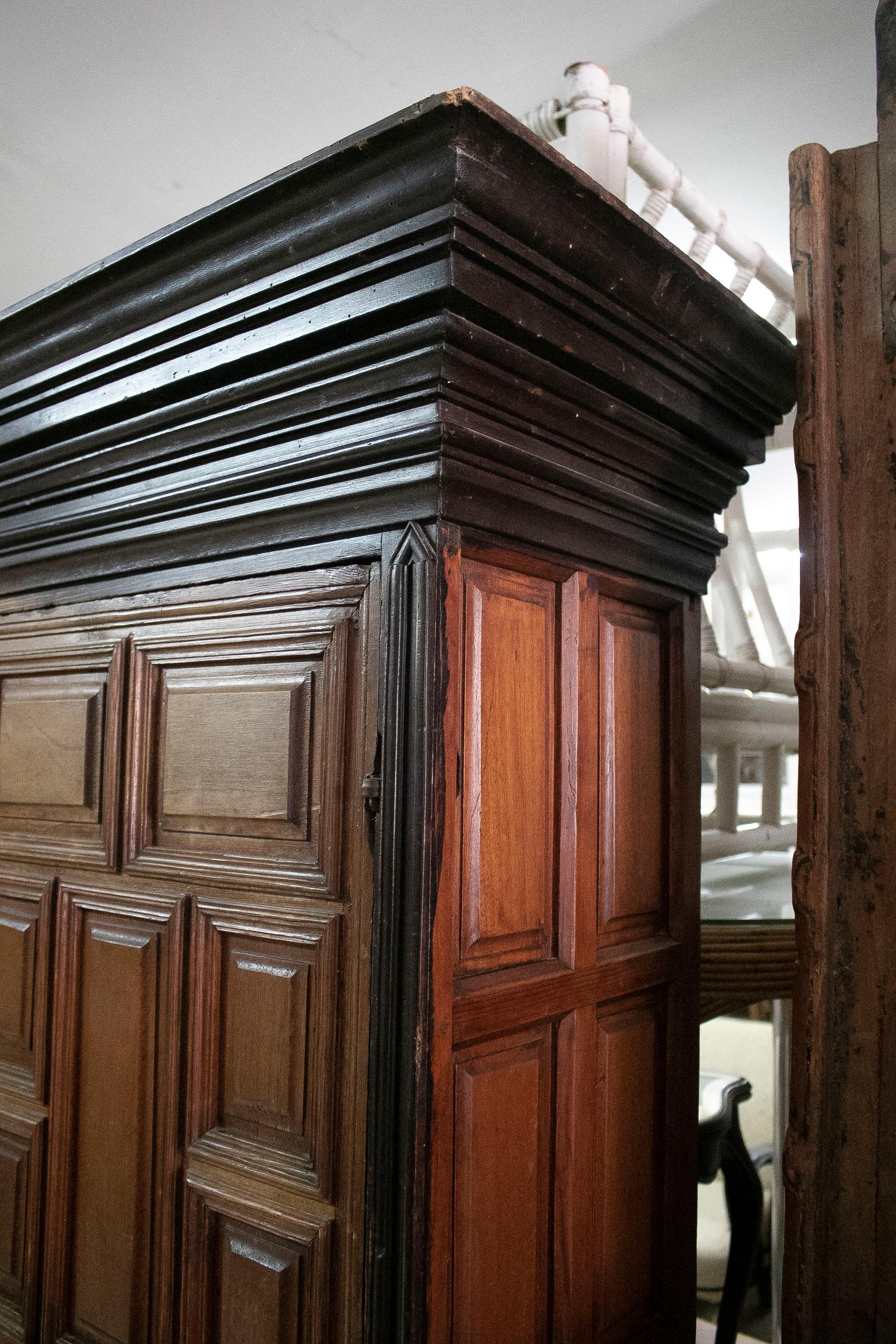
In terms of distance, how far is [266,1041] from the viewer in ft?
3.04

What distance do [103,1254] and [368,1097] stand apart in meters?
0.50

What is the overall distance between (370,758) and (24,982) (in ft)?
2.23

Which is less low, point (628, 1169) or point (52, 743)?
point (52, 743)

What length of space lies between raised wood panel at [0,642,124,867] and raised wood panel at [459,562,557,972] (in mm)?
482

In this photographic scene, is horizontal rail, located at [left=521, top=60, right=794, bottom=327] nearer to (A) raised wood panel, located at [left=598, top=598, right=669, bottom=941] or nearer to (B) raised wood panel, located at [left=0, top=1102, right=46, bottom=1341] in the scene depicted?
(A) raised wood panel, located at [left=598, top=598, right=669, bottom=941]

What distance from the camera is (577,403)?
2.94ft

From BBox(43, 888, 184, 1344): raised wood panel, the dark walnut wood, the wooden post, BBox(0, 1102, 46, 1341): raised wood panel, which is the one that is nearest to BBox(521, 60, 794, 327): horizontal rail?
the wooden post

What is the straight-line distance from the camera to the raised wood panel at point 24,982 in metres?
1.17

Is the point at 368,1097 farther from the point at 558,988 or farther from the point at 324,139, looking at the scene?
the point at 324,139

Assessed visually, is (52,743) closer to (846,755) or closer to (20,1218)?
(20,1218)

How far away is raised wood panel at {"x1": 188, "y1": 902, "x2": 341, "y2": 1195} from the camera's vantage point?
876mm

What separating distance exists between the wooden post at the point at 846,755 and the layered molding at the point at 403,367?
0.11m

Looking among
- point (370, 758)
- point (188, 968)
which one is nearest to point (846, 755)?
point (370, 758)

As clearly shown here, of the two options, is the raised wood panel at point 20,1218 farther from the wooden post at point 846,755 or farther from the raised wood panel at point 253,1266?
the wooden post at point 846,755
